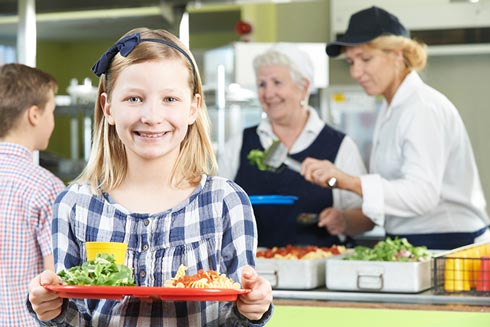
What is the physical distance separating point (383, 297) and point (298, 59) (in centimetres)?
145

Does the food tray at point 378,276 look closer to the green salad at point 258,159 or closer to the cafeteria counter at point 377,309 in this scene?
the cafeteria counter at point 377,309

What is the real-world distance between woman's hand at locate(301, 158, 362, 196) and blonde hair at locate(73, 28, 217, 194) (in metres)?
1.41

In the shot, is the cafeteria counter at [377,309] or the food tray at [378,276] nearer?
the cafeteria counter at [377,309]

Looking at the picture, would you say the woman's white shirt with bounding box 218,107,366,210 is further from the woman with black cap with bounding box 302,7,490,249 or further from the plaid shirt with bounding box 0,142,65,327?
the plaid shirt with bounding box 0,142,65,327

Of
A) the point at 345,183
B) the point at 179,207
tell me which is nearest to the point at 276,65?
the point at 345,183

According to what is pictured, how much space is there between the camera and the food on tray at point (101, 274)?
1681 mm

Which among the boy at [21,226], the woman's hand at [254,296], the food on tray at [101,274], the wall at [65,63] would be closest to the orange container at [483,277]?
the boy at [21,226]

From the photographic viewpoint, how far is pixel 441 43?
5.43 metres

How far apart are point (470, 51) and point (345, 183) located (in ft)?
7.70

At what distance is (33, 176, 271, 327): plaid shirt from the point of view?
1.80 m

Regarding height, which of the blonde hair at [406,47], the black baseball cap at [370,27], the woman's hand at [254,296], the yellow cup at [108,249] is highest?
the black baseball cap at [370,27]

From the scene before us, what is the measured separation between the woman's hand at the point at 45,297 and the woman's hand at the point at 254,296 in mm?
308

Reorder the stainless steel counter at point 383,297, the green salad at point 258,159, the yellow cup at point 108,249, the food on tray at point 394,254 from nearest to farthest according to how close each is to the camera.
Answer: the yellow cup at point 108,249, the stainless steel counter at point 383,297, the food on tray at point 394,254, the green salad at point 258,159

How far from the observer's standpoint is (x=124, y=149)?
1943mm
